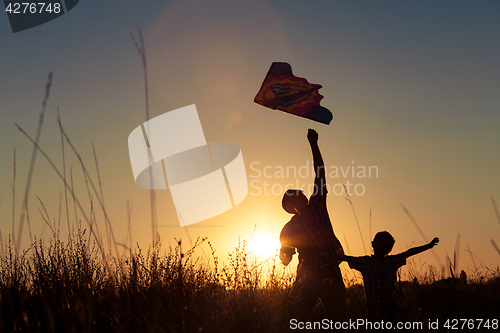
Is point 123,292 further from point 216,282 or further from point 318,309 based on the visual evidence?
point 318,309

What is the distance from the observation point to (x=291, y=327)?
9.20ft

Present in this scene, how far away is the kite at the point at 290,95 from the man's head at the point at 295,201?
1.05 metres

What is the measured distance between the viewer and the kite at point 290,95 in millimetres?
3980

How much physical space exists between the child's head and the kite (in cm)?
132

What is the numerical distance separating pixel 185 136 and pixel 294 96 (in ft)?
7.55

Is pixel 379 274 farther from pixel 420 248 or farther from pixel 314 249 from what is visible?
pixel 314 249

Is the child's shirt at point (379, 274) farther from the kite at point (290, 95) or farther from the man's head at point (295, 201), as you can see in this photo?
the kite at point (290, 95)

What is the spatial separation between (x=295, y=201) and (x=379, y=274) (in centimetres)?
99

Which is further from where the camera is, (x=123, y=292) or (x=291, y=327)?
(x=123, y=292)

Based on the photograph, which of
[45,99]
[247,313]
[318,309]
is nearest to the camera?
[45,99]

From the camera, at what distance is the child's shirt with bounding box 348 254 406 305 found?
10.2ft

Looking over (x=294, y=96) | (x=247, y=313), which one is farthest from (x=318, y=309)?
(x=294, y=96)

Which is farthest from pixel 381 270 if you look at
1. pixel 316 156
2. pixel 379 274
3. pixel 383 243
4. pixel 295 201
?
pixel 316 156

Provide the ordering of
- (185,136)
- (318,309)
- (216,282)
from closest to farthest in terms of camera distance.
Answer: (216,282), (318,309), (185,136)
